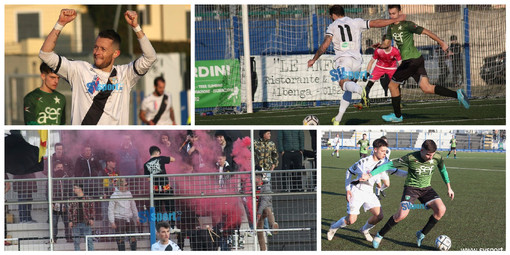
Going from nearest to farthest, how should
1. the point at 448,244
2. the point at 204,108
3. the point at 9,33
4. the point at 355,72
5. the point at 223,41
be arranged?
the point at 448,244
the point at 355,72
the point at 204,108
the point at 223,41
the point at 9,33

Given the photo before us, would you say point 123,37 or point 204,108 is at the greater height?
point 123,37

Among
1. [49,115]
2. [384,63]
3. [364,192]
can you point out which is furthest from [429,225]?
[49,115]

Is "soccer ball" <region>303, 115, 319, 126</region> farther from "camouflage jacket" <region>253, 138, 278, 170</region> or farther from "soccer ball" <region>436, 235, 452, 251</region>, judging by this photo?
"soccer ball" <region>436, 235, 452, 251</region>

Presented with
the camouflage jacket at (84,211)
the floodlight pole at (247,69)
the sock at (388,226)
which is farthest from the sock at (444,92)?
the camouflage jacket at (84,211)

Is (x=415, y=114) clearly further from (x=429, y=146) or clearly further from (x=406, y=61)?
(x=429, y=146)

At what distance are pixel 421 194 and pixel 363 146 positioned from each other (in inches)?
30.3

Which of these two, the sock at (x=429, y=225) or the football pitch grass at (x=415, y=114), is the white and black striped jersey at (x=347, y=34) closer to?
the football pitch grass at (x=415, y=114)

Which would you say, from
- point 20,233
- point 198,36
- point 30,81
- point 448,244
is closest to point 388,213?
point 448,244

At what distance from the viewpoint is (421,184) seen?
8180mm

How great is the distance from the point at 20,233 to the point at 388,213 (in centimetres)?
390

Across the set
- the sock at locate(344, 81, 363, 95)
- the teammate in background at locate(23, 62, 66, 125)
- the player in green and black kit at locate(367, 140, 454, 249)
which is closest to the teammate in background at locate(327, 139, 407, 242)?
the player in green and black kit at locate(367, 140, 454, 249)

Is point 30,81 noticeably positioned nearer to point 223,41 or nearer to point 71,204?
point 223,41

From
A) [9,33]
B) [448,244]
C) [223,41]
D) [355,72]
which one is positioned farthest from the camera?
[9,33]

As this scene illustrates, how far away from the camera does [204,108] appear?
11086 millimetres
